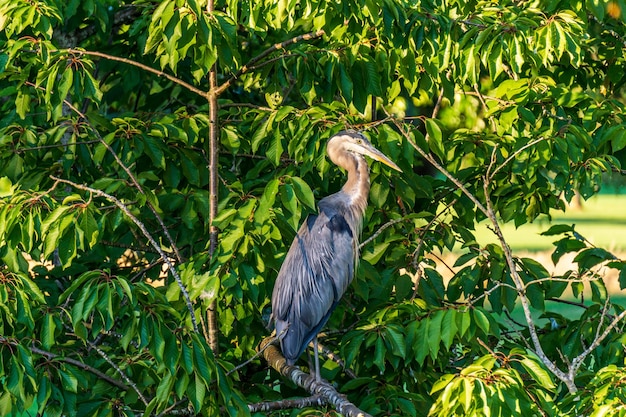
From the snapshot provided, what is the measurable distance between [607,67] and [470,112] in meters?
1.59

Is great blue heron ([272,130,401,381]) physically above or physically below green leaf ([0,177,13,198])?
below

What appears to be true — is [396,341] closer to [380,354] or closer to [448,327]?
[380,354]

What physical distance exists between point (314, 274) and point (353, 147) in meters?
0.78

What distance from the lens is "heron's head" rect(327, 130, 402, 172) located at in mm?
4391

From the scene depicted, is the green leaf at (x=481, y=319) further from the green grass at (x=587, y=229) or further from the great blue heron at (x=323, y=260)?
the green grass at (x=587, y=229)

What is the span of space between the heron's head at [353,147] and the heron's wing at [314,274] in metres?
0.36

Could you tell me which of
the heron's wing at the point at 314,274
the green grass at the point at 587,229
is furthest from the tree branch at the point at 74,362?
the green grass at the point at 587,229

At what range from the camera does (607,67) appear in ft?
17.9

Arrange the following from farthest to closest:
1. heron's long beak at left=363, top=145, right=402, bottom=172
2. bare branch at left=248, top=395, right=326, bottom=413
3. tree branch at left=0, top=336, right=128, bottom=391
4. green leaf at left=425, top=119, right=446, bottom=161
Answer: heron's long beak at left=363, top=145, right=402, bottom=172 < green leaf at left=425, top=119, right=446, bottom=161 < bare branch at left=248, top=395, right=326, bottom=413 < tree branch at left=0, top=336, right=128, bottom=391

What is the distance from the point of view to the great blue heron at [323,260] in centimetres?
475

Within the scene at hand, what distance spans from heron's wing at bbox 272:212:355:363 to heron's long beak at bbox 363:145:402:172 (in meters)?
0.49

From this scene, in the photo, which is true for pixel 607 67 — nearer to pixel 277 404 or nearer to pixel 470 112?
pixel 470 112

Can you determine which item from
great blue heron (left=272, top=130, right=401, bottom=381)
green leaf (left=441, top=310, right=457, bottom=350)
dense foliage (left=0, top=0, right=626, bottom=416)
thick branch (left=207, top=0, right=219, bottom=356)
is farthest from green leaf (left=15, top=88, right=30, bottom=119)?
green leaf (left=441, top=310, right=457, bottom=350)

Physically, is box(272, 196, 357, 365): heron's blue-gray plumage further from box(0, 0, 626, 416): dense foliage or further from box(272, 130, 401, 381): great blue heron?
box(0, 0, 626, 416): dense foliage
